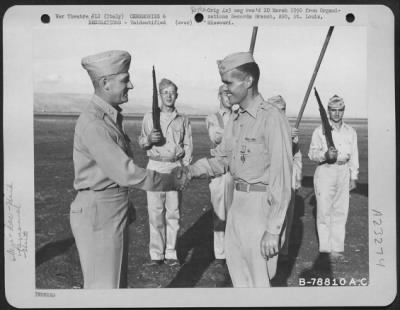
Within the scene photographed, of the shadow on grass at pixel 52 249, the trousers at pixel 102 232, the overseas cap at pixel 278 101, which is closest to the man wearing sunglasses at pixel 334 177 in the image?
the overseas cap at pixel 278 101

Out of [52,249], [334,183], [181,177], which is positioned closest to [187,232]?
[181,177]

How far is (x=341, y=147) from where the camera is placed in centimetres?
342

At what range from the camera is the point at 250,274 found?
3227 mm

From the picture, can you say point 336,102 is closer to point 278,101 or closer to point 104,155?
point 278,101

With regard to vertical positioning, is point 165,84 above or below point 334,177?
above

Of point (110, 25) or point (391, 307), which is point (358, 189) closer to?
point (391, 307)

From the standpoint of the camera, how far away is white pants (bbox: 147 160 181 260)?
3369 mm

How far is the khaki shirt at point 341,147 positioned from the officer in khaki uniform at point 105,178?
2.90 feet

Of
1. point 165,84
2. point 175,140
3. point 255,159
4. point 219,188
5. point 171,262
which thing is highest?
point 165,84

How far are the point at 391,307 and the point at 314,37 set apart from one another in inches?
68.9

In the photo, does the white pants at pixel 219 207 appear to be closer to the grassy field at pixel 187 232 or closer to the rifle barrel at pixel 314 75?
the grassy field at pixel 187 232

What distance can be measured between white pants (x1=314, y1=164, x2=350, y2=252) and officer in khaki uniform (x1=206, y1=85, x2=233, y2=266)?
1.89 ft

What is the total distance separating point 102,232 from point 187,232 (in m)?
0.57

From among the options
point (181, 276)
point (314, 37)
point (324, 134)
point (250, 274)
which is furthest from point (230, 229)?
point (314, 37)
